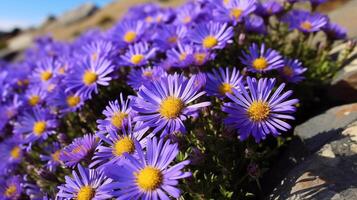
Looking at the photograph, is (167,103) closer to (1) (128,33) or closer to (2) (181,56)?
(2) (181,56)

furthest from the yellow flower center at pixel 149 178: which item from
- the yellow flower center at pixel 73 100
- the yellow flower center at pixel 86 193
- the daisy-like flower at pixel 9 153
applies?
the daisy-like flower at pixel 9 153

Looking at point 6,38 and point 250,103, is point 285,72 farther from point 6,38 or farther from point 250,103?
point 6,38

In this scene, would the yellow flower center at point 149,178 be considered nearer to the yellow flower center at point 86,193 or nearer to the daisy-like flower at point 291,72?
the yellow flower center at point 86,193

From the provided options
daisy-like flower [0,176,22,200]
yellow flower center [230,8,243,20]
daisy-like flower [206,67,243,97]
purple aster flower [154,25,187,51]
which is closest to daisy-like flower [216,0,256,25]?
yellow flower center [230,8,243,20]

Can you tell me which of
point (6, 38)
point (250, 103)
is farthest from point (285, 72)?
point (6, 38)

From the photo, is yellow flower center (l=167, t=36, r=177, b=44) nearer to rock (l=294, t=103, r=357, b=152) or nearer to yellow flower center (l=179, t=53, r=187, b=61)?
yellow flower center (l=179, t=53, r=187, b=61)
